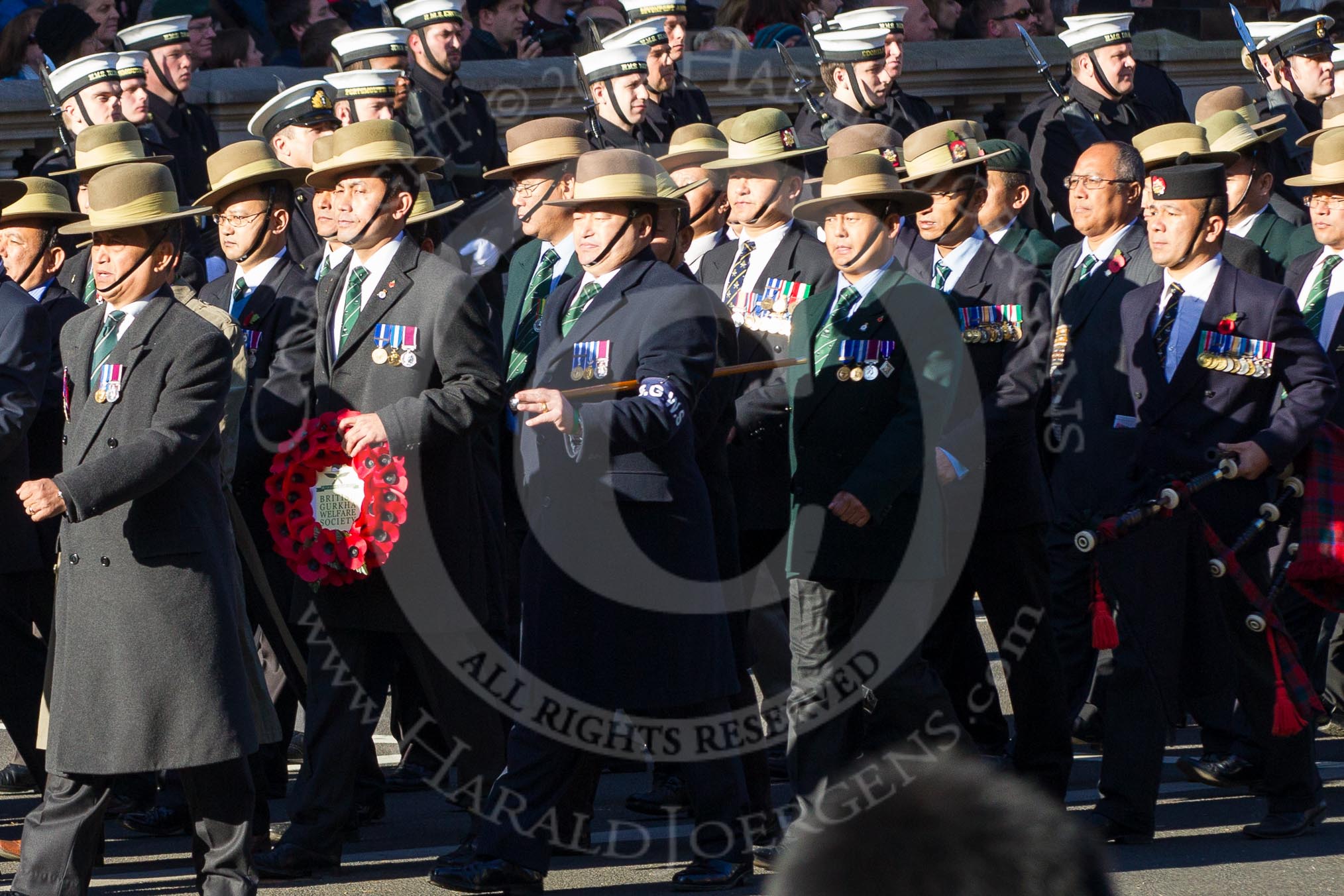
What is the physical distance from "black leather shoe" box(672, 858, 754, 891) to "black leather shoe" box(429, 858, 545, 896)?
405 millimetres

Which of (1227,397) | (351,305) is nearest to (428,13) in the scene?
(351,305)

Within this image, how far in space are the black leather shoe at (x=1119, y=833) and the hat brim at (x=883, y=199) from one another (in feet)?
6.01

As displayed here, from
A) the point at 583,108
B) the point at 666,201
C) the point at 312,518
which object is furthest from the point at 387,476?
the point at 583,108

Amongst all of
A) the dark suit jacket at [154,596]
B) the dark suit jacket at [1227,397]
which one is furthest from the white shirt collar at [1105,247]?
the dark suit jacket at [154,596]

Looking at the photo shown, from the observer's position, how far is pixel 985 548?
6402 mm

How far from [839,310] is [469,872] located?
1870mm

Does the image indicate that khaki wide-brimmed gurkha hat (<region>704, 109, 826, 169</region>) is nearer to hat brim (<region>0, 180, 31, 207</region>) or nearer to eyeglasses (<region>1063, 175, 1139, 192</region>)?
eyeglasses (<region>1063, 175, 1139, 192</region>)

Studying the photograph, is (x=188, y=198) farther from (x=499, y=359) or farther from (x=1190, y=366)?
(x=1190, y=366)

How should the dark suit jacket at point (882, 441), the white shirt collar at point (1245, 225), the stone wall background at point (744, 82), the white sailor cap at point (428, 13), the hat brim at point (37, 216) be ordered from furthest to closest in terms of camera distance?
the stone wall background at point (744, 82), the white sailor cap at point (428, 13), the white shirt collar at point (1245, 225), the hat brim at point (37, 216), the dark suit jacket at point (882, 441)

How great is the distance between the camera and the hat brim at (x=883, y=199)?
6.09 m

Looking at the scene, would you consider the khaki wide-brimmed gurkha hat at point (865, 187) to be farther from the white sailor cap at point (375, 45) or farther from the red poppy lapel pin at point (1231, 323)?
the white sailor cap at point (375, 45)

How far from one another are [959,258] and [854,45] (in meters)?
3.39

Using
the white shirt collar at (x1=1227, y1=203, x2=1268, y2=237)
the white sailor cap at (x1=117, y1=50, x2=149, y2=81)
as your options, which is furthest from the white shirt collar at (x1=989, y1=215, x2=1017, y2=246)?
the white sailor cap at (x1=117, y1=50, x2=149, y2=81)

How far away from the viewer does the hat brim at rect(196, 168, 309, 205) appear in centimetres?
673
